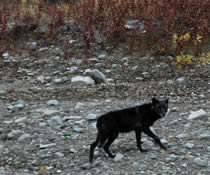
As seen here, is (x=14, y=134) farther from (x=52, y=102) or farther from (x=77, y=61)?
(x=77, y=61)

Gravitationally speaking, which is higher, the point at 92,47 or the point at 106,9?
the point at 106,9

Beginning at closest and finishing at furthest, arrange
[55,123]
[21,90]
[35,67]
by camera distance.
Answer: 1. [55,123]
2. [21,90]
3. [35,67]

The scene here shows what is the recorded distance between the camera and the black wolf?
5.45m

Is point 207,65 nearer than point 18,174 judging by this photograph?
No

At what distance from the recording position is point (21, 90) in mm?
9070

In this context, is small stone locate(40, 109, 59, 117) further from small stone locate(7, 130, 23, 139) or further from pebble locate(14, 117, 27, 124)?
small stone locate(7, 130, 23, 139)

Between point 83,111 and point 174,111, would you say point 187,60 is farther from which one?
point 83,111

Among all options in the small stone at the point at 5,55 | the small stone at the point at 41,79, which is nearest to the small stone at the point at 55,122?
the small stone at the point at 41,79

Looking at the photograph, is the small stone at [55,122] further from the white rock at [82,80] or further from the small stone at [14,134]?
the white rock at [82,80]

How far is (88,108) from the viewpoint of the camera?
7.69 m

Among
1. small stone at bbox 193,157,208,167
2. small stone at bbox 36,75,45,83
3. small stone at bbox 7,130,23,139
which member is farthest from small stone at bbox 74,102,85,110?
small stone at bbox 193,157,208,167

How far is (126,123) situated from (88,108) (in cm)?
213

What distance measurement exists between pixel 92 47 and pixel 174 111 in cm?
438

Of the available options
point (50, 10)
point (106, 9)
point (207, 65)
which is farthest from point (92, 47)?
point (207, 65)
